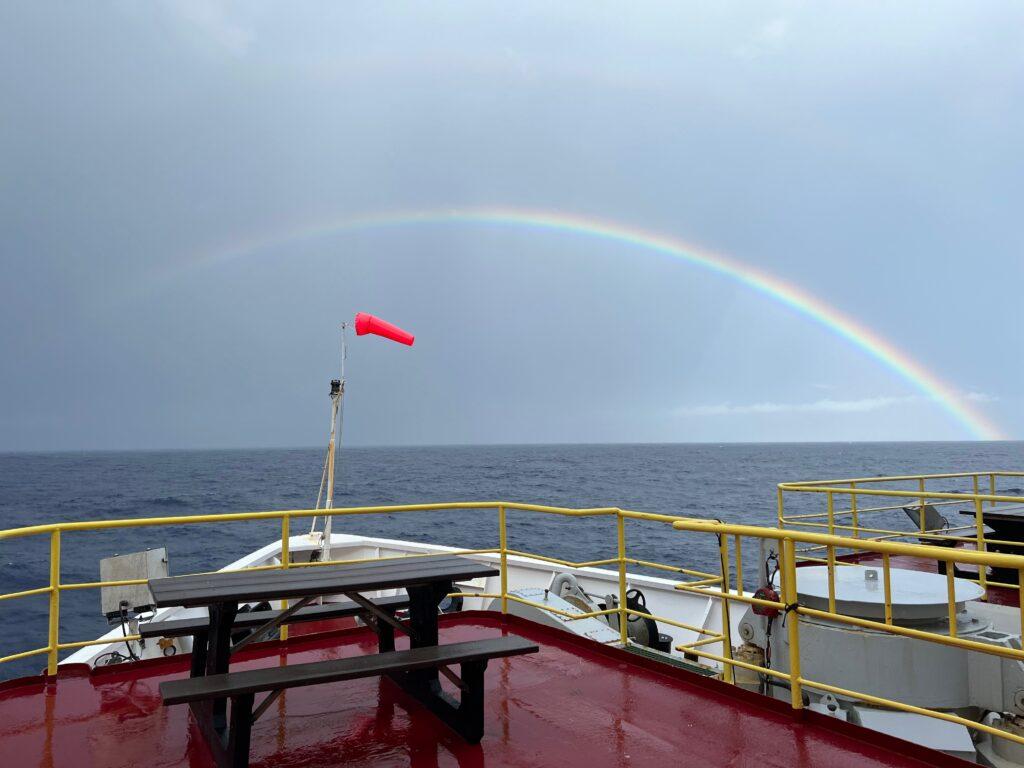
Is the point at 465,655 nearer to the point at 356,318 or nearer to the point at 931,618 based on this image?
the point at 931,618

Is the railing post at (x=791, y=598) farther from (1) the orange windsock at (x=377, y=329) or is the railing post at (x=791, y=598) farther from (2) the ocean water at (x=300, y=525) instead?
(2) the ocean water at (x=300, y=525)

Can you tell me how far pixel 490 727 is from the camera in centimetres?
425

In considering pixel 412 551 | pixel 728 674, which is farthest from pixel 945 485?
pixel 728 674

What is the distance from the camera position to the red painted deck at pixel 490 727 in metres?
3.82

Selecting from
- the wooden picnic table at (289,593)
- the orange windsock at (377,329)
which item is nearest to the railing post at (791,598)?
the wooden picnic table at (289,593)

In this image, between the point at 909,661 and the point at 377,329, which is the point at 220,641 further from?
the point at 377,329

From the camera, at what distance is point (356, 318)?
1077 centimetres

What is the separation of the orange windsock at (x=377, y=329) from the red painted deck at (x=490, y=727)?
5896mm

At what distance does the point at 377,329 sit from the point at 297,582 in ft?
23.8

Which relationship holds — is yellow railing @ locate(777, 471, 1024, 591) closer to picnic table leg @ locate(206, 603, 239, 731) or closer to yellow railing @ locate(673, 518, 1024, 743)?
yellow railing @ locate(673, 518, 1024, 743)

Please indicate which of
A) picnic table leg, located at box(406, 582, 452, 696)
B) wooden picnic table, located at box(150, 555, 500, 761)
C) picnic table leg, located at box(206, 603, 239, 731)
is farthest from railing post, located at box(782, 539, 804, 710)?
picnic table leg, located at box(206, 603, 239, 731)

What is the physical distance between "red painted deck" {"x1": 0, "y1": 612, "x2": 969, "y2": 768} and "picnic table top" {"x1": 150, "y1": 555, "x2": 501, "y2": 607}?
34.3 inches

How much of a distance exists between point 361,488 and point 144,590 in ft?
177

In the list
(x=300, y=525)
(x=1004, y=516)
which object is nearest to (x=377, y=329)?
(x=1004, y=516)
